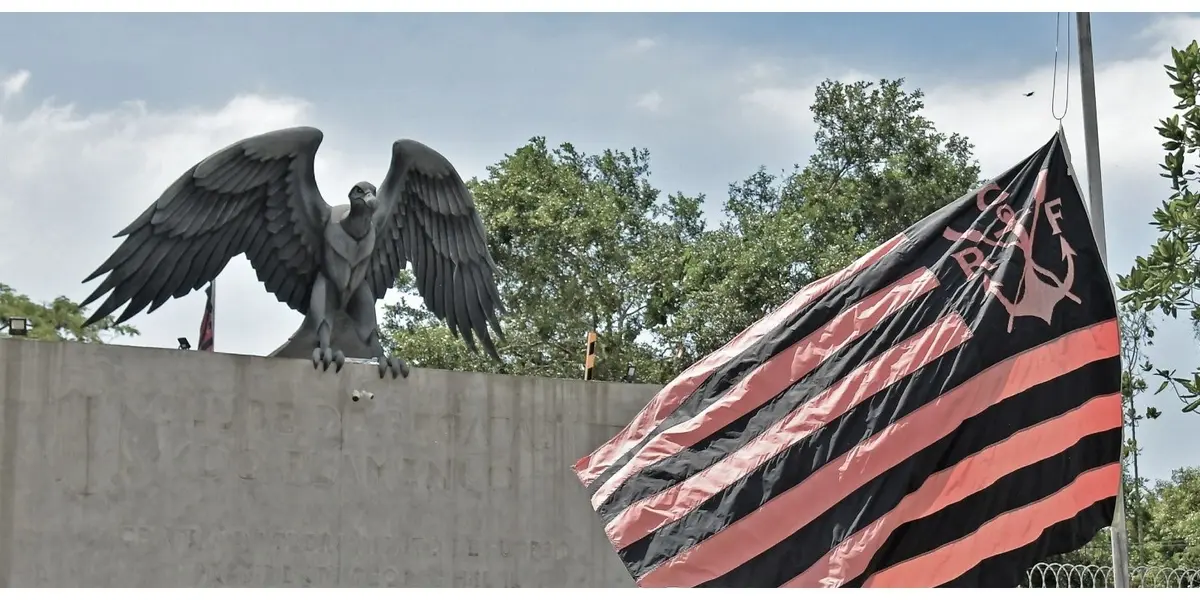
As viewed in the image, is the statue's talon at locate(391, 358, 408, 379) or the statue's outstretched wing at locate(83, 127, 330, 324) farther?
the statue's talon at locate(391, 358, 408, 379)

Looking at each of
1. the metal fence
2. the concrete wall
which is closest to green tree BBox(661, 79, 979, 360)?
the metal fence

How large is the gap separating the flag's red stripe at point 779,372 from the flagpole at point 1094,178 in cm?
112

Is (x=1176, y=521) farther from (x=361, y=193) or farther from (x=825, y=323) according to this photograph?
(x=825, y=323)

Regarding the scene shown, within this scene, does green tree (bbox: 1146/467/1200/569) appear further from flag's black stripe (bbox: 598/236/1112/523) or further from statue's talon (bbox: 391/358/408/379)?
flag's black stripe (bbox: 598/236/1112/523)

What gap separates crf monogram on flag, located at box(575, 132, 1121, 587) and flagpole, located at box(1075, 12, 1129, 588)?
1.54 feet

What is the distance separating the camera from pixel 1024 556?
723 centimetres

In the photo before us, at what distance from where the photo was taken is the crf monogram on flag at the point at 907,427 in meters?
7.20

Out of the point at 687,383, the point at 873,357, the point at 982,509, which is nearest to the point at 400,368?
the point at 687,383

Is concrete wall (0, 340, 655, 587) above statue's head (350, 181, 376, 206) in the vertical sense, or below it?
below

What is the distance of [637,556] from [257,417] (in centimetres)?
519

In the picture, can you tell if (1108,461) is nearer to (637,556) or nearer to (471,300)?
(637,556)

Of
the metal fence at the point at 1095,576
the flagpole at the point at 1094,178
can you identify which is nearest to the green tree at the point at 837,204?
the metal fence at the point at 1095,576

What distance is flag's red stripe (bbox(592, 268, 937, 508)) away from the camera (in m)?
7.50

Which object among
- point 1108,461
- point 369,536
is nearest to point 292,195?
point 369,536
